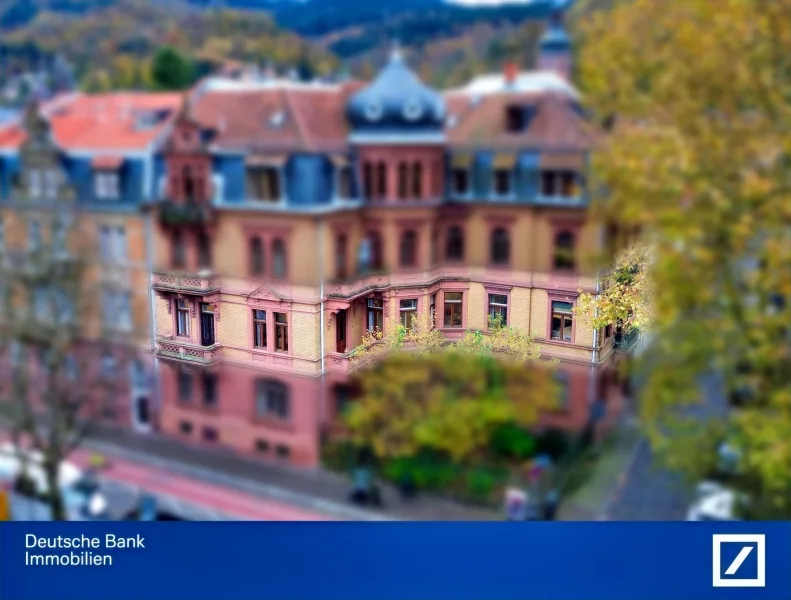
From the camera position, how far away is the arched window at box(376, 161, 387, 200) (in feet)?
2.36

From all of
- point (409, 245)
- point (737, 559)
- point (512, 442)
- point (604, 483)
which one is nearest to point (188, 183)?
point (409, 245)

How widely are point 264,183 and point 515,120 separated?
0.88 feet

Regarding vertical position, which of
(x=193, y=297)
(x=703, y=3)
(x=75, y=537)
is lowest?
(x=75, y=537)

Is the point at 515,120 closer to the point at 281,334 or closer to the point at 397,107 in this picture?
the point at 397,107

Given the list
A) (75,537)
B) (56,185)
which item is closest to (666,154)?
(56,185)

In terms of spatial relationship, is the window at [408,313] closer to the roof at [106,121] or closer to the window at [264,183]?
the window at [264,183]

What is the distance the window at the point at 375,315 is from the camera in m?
0.81

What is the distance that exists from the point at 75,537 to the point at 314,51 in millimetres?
712

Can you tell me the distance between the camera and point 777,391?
1148 millimetres

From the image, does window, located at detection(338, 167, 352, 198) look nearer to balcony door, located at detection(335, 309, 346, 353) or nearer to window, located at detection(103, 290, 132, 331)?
balcony door, located at detection(335, 309, 346, 353)

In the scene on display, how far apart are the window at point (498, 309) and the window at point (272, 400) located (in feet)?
0.89

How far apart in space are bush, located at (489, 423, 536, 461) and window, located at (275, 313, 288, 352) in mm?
282

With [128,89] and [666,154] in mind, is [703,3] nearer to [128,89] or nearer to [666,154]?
[666,154]

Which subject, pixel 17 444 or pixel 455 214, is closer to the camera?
pixel 455 214
